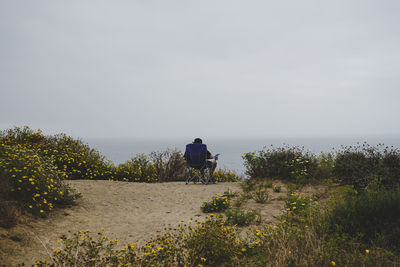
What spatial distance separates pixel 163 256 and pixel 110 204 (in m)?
4.05

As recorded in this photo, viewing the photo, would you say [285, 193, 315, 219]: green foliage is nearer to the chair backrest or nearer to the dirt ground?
the dirt ground

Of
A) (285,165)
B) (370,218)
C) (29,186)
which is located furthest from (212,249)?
(285,165)

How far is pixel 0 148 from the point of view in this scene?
21.8 ft

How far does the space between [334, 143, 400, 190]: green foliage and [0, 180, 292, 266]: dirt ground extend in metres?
1.74

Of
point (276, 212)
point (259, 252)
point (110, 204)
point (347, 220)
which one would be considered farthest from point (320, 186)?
point (110, 204)

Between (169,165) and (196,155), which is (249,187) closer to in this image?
(196,155)

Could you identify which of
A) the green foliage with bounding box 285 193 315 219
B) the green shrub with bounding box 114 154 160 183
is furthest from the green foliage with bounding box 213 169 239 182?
the green foliage with bounding box 285 193 315 219

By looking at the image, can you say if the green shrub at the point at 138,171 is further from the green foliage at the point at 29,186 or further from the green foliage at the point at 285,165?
the green foliage at the point at 29,186

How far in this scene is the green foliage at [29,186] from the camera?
16.8 ft

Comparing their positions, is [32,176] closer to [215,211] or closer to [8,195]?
[8,195]

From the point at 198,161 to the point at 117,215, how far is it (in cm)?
458

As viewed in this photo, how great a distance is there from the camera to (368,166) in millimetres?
6727

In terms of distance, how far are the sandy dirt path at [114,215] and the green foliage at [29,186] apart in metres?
0.32

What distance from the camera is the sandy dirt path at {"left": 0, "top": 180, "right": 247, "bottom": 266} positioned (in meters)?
3.91
